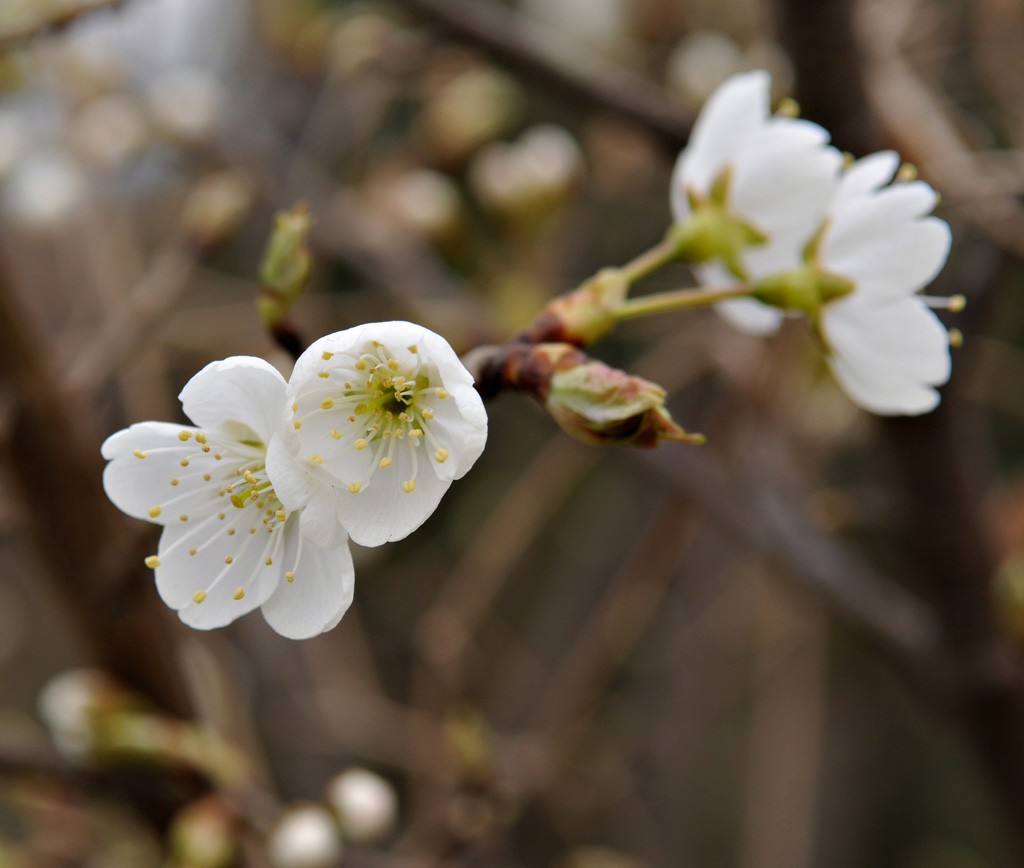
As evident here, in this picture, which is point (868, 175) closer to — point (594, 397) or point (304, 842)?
point (594, 397)

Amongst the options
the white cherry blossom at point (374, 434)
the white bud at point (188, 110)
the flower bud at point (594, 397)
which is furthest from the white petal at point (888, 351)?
the white bud at point (188, 110)

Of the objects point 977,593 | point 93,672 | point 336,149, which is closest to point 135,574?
point 93,672

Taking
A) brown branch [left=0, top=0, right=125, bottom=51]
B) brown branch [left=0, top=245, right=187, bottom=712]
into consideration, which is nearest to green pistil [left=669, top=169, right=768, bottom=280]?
brown branch [left=0, top=0, right=125, bottom=51]

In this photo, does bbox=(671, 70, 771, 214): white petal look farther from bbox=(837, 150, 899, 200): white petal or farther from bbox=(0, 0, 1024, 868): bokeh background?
bbox=(0, 0, 1024, 868): bokeh background

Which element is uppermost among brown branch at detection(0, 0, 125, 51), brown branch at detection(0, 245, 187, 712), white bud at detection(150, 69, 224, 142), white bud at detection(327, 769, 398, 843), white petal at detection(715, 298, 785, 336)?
white bud at detection(150, 69, 224, 142)

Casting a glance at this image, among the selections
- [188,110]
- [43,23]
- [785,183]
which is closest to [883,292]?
[785,183]

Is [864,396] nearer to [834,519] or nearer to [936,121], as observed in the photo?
[834,519]

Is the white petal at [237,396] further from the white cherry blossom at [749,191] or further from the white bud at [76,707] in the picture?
the white bud at [76,707]
